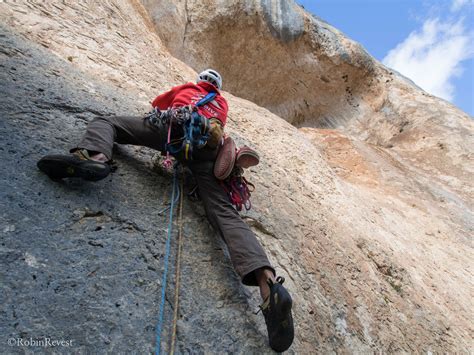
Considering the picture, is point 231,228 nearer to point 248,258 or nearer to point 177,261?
point 248,258

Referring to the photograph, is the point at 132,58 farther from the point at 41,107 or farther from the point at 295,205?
the point at 295,205

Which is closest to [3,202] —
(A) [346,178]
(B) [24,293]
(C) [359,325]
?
(B) [24,293]

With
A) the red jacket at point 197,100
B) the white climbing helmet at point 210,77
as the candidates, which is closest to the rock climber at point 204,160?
the red jacket at point 197,100

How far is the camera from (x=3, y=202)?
270 cm

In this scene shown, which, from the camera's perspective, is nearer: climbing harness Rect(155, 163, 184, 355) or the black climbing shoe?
climbing harness Rect(155, 163, 184, 355)

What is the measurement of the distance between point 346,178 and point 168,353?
7703mm

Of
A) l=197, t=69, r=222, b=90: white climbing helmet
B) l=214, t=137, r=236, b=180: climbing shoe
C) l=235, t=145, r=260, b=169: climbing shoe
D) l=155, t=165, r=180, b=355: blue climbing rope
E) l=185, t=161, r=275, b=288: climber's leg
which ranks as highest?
l=197, t=69, r=222, b=90: white climbing helmet

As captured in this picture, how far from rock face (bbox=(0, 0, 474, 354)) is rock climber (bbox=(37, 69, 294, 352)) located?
205 millimetres

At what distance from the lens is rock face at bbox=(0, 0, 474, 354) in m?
2.59

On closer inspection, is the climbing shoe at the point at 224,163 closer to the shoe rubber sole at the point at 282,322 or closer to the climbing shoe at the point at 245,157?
the climbing shoe at the point at 245,157

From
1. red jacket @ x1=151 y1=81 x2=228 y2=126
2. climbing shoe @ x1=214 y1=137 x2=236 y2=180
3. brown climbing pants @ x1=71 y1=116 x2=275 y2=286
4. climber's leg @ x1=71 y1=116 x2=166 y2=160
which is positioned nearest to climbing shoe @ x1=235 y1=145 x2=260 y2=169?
climbing shoe @ x1=214 y1=137 x2=236 y2=180

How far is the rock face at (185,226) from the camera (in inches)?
102

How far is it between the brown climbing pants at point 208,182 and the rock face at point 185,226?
0.72 ft

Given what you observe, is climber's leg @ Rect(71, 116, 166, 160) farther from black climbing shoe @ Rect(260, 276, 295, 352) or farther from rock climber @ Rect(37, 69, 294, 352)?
black climbing shoe @ Rect(260, 276, 295, 352)
